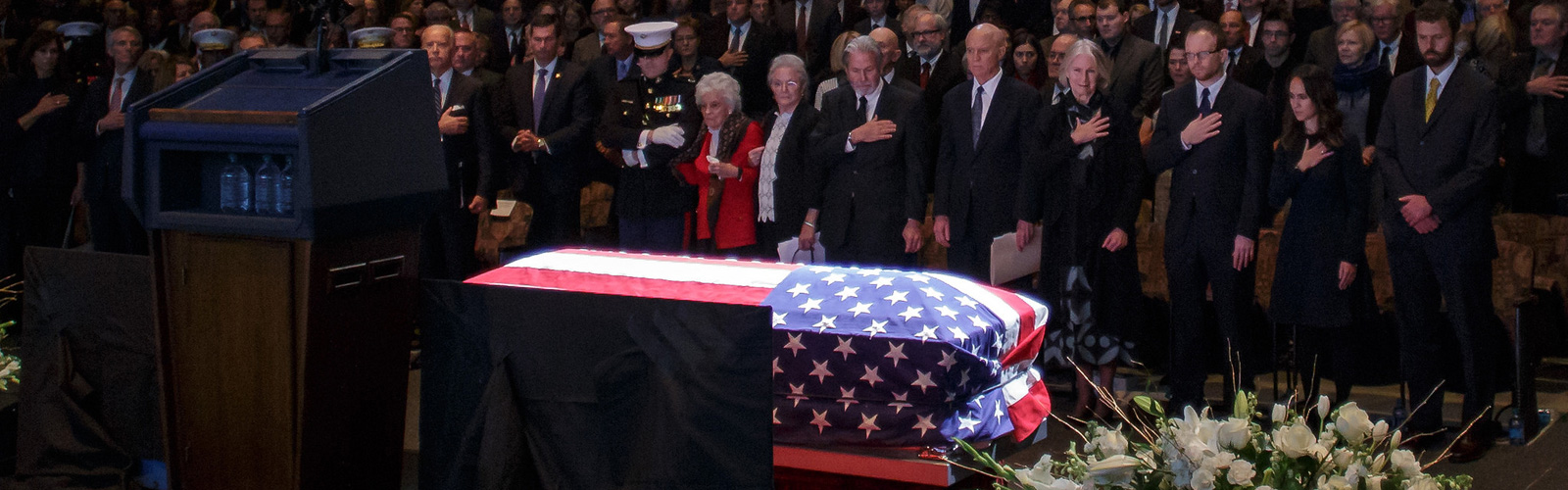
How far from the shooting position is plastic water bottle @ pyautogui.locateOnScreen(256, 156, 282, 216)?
2.86 m

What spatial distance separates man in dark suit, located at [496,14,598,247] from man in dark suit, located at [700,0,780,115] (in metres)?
0.82

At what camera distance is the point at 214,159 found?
2.99m

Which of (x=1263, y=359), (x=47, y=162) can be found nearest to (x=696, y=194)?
(x=1263, y=359)

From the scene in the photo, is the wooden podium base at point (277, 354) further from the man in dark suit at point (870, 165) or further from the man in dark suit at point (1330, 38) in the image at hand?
the man in dark suit at point (1330, 38)

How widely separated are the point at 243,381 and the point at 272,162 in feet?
1.39

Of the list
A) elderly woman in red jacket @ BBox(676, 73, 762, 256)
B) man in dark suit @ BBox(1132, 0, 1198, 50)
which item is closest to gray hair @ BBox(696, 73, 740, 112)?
elderly woman in red jacket @ BBox(676, 73, 762, 256)

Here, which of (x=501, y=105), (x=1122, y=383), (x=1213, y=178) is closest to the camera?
(x=1213, y=178)

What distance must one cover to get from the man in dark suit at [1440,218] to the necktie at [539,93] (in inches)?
137

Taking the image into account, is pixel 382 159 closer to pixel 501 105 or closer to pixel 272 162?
pixel 272 162

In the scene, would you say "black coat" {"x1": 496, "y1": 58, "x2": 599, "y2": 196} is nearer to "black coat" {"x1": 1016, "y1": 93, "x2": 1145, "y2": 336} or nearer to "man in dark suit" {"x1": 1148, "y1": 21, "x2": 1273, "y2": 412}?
"black coat" {"x1": 1016, "y1": 93, "x2": 1145, "y2": 336}

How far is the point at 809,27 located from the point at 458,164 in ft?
6.60

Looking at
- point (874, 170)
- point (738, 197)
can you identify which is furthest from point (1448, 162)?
point (738, 197)

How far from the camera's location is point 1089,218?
5172 millimetres

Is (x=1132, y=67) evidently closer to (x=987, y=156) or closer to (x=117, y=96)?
(x=987, y=156)
